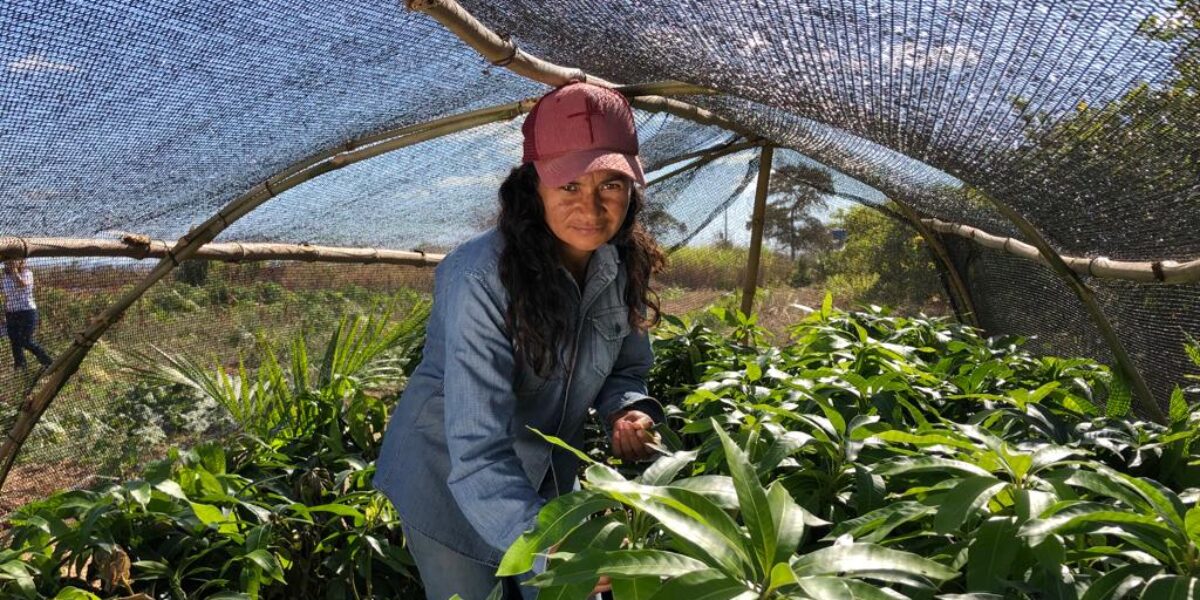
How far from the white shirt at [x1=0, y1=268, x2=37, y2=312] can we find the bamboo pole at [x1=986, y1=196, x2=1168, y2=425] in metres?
2.74

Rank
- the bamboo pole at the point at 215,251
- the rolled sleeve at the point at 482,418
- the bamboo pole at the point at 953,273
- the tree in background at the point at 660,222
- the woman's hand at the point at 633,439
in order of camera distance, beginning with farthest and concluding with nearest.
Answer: the tree in background at the point at 660,222, the bamboo pole at the point at 953,273, the bamboo pole at the point at 215,251, the woman's hand at the point at 633,439, the rolled sleeve at the point at 482,418

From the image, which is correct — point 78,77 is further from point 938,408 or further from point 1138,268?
point 1138,268

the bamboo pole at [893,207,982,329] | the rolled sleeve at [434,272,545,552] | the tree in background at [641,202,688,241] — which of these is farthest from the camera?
the tree in background at [641,202,688,241]

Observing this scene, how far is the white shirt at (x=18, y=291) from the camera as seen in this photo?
8.75 ft

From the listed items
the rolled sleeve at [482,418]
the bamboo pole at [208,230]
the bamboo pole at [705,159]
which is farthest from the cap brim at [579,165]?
the bamboo pole at [705,159]

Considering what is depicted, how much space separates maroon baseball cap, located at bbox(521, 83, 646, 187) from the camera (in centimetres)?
162

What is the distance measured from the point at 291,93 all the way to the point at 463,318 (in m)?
1.27

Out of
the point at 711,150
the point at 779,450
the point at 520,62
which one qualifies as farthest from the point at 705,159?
the point at 779,450

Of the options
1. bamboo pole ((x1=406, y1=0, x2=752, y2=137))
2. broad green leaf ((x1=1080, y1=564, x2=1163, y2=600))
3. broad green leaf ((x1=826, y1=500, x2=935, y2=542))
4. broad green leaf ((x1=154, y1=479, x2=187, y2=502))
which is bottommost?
broad green leaf ((x1=1080, y1=564, x2=1163, y2=600))

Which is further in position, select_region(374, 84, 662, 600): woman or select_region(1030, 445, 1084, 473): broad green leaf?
select_region(374, 84, 662, 600): woman

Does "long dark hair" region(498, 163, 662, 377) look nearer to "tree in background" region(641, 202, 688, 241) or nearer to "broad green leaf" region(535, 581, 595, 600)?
"broad green leaf" region(535, 581, 595, 600)

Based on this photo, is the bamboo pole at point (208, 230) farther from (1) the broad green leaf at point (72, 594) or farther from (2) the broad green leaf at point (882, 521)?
(2) the broad green leaf at point (882, 521)

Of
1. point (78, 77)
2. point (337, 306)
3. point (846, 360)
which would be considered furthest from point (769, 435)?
point (337, 306)

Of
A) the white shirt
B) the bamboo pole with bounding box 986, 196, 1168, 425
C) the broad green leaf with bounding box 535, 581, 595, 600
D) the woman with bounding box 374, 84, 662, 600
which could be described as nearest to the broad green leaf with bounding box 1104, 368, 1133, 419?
the bamboo pole with bounding box 986, 196, 1168, 425
